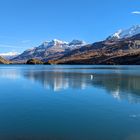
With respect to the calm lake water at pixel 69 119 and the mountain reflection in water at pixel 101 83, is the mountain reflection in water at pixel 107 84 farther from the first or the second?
the calm lake water at pixel 69 119

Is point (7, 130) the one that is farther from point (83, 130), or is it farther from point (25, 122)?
point (83, 130)

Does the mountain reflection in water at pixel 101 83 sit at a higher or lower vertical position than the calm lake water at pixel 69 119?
higher

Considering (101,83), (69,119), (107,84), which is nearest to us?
(69,119)

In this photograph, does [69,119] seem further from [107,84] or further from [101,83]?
[101,83]

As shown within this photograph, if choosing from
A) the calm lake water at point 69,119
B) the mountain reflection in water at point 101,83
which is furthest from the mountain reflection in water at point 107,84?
the calm lake water at point 69,119

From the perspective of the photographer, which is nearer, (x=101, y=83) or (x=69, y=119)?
(x=69, y=119)

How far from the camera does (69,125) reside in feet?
60.6

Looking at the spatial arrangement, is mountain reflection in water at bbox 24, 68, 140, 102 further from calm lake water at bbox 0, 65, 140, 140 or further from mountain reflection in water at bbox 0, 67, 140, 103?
calm lake water at bbox 0, 65, 140, 140

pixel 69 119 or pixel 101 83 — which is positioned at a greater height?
pixel 101 83

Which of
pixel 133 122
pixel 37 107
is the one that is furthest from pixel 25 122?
pixel 133 122

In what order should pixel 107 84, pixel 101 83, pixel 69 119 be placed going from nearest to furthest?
1. pixel 69 119
2. pixel 107 84
3. pixel 101 83

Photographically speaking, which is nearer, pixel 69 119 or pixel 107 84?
pixel 69 119

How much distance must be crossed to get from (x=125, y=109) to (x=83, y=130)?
8.22 m

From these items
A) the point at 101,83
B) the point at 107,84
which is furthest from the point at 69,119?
the point at 101,83
